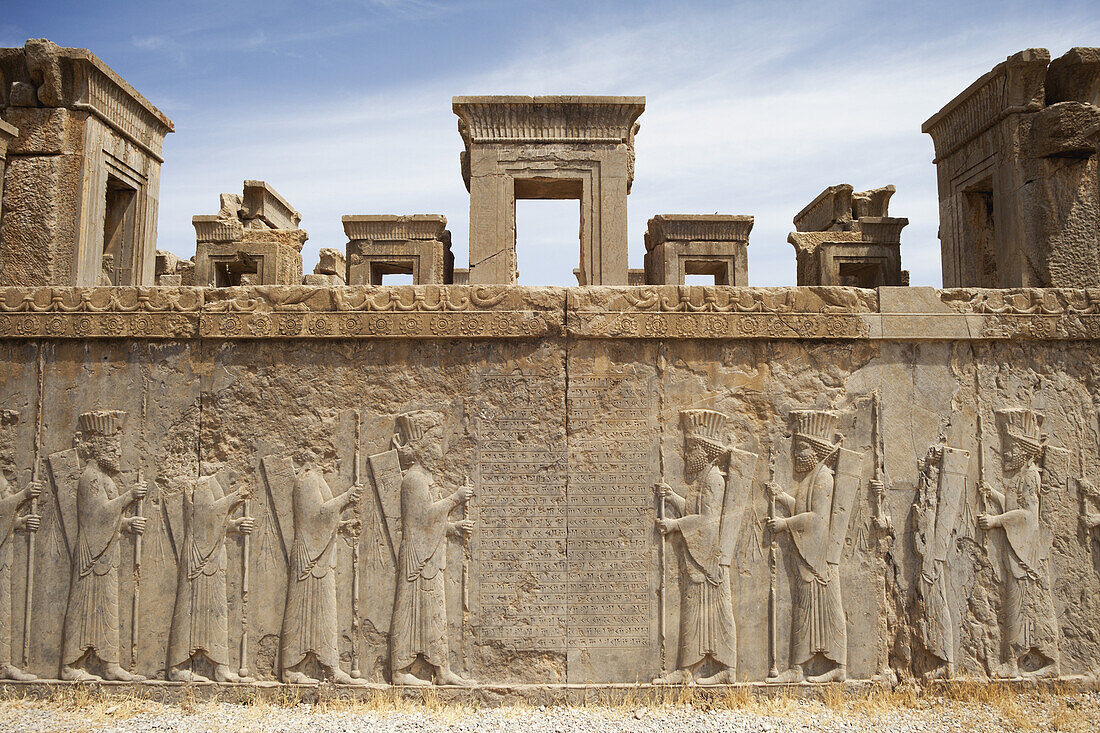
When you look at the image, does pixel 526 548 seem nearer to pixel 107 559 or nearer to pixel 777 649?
pixel 777 649

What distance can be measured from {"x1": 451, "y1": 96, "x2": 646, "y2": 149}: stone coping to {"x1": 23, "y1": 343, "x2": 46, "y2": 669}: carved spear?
20.9 feet

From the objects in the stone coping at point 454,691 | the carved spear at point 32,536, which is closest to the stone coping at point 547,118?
the carved spear at point 32,536

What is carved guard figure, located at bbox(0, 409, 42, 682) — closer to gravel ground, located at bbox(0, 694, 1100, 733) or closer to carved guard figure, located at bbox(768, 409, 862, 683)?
gravel ground, located at bbox(0, 694, 1100, 733)

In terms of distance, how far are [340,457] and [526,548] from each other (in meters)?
1.50

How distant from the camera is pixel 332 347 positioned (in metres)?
5.34

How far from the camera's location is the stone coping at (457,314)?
17.4 feet

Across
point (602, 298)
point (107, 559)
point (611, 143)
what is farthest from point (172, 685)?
point (611, 143)

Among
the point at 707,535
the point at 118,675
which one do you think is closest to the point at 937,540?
the point at 707,535

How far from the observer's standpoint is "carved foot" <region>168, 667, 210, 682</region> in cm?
514

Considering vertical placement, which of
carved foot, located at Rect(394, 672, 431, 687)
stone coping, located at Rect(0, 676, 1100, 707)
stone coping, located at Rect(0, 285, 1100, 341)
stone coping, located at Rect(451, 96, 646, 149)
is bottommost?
stone coping, located at Rect(0, 676, 1100, 707)

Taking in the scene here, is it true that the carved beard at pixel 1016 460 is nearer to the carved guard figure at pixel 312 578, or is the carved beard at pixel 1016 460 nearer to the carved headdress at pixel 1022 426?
the carved headdress at pixel 1022 426

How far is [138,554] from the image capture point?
5.22m

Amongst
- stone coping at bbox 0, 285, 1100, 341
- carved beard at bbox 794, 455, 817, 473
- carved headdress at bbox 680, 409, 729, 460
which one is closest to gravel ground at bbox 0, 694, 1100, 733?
carved beard at bbox 794, 455, 817, 473

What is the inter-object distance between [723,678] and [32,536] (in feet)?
16.7
